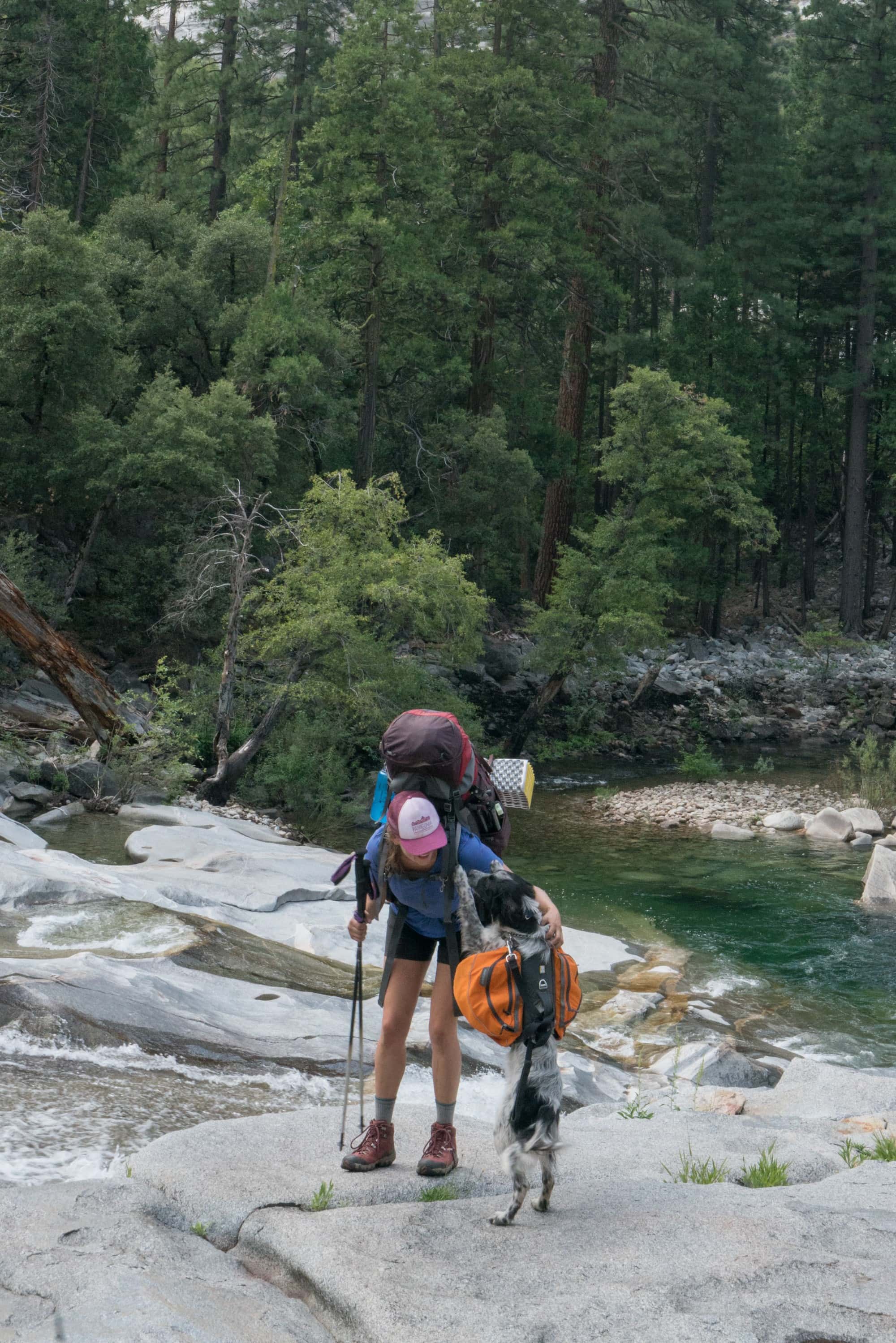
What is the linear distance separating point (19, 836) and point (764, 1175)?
6812 mm

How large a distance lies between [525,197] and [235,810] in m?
16.3

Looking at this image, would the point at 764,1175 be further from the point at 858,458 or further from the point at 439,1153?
the point at 858,458

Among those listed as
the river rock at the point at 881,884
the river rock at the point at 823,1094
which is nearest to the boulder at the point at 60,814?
the river rock at the point at 823,1094

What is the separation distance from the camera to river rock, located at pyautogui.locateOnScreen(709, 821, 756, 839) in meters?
15.1

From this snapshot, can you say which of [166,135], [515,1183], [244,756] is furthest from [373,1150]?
[166,135]

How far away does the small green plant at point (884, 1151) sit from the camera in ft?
14.1

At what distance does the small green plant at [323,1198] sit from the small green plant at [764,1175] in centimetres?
137

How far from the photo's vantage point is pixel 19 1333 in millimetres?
2553

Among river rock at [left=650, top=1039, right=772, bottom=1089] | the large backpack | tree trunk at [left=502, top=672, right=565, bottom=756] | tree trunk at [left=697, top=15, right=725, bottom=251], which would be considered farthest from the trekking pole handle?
tree trunk at [left=697, top=15, right=725, bottom=251]

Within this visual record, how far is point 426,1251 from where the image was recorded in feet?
10.2

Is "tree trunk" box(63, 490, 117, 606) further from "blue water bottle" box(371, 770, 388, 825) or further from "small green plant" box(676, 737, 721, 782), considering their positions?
"blue water bottle" box(371, 770, 388, 825)

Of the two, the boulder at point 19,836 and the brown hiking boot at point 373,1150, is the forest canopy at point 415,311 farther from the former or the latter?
the brown hiking boot at point 373,1150

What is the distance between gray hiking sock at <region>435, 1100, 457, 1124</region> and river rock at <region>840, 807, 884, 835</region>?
40.5 feet

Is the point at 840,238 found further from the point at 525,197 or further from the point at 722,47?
the point at 525,197
